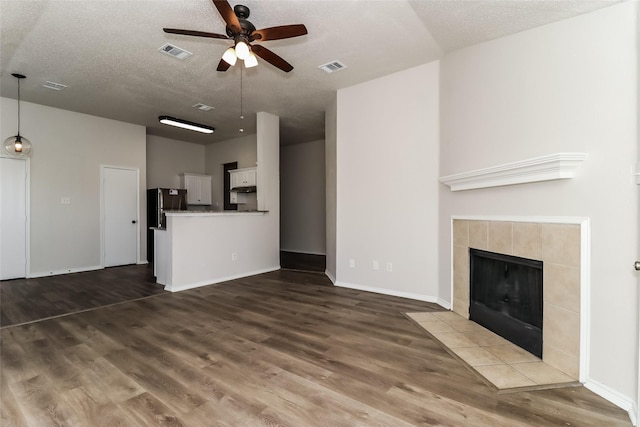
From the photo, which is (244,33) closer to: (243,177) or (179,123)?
(179,123)

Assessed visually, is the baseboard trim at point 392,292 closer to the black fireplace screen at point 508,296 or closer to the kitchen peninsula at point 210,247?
the black fireplace screen at point 508,296

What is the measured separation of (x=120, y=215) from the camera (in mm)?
6262

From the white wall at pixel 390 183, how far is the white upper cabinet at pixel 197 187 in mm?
4880

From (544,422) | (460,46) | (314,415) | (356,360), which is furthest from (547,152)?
(314,415)

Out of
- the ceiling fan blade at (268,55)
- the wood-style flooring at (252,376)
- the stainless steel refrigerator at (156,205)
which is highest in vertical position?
the ceiling fan blade at (268,55)

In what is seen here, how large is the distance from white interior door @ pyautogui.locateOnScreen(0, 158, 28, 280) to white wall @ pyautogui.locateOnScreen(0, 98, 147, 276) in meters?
0.12

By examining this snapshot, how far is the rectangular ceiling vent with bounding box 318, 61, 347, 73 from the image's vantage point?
12.2 feet

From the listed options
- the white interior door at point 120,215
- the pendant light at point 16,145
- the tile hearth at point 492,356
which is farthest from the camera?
the white interior door at point 120,215

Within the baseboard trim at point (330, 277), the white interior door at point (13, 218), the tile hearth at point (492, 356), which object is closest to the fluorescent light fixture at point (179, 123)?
the white interior door at point (13, 218)

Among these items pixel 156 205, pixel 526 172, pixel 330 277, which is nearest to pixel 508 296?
pixel 526 172

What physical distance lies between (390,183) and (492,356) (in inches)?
92.3

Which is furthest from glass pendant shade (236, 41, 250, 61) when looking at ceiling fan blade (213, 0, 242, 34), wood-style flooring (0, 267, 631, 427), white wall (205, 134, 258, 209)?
white wall (205, 134, 258, 209)

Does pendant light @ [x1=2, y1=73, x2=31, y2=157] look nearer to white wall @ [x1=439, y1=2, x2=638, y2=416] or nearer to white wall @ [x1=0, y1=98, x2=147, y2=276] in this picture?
white wall @ [x1=0, y1=98, x2=147, y2=276]

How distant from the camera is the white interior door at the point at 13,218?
487 cm
